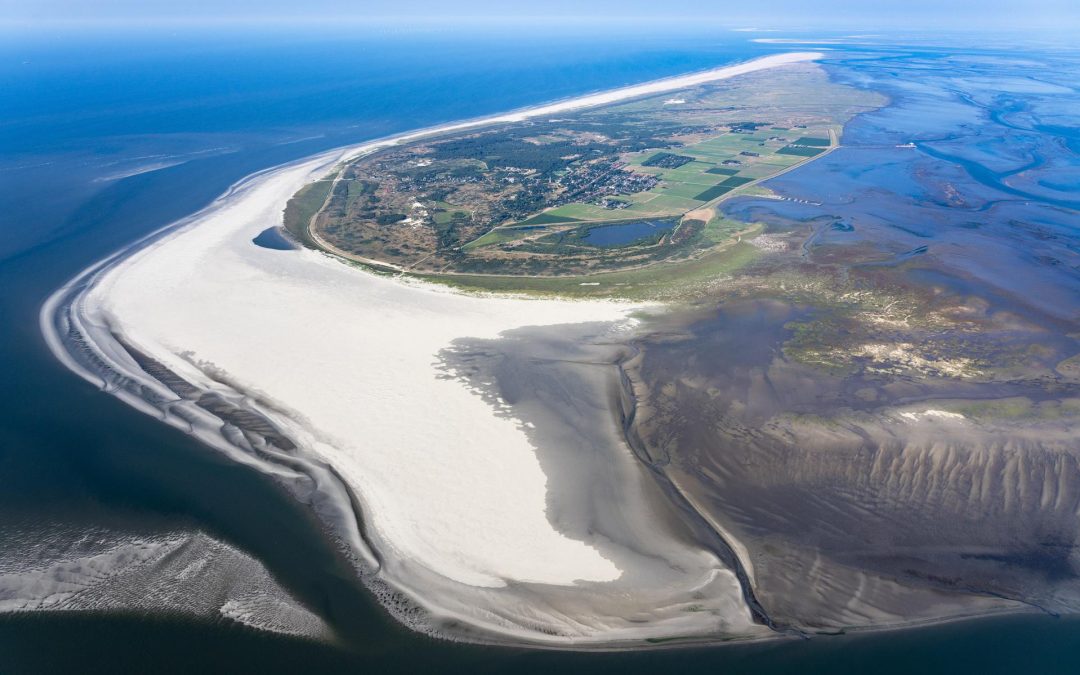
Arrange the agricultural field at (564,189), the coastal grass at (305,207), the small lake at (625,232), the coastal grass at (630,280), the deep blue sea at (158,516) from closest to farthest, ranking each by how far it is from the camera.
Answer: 1. the deep blue sea at (158,516)
2. the coastal grass at (630,280)
3. the agricultural field at (564,189)
4. the small lake at (625,232)
5. the coastal grass at (305,207)

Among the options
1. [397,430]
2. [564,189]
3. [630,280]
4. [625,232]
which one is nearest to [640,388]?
[397,430]

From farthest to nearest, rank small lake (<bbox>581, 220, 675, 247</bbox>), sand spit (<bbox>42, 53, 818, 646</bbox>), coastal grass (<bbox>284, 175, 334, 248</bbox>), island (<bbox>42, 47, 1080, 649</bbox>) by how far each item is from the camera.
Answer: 1. coastal grass (<bbox>284, 175, 334, 248</bbox>)
2. small lake (<bbox>581, 220, 675, 247</bbox>)
3. island (<bbox>42, 47, 1080, 649</bbox>)
4. sand spit (<bbox>42, 53, 818, 646</bbox>)

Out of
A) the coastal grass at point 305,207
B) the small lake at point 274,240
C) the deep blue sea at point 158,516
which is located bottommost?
the deep blue sea at point 158,516

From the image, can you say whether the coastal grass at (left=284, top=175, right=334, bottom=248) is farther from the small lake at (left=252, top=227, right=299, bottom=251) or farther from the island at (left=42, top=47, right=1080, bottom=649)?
the small lake at (left=252, top=227, right=299, bottom=251)

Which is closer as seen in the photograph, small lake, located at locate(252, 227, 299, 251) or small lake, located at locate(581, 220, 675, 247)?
small lake, located at locate(252, 227, 299, 251)

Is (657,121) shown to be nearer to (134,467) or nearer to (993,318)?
(993,318)

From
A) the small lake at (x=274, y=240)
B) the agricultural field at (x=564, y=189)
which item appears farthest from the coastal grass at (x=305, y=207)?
the small lake at (x=274, y=240)

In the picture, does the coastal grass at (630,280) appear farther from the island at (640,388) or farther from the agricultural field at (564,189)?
the agricultural field at (564,189)

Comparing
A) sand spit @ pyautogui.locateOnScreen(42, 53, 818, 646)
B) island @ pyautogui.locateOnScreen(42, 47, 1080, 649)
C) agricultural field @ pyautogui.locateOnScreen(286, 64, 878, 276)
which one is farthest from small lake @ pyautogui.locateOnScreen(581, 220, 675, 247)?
sand spit @ pyautogui.locateOnScreen(42, 53, 818, 646)
